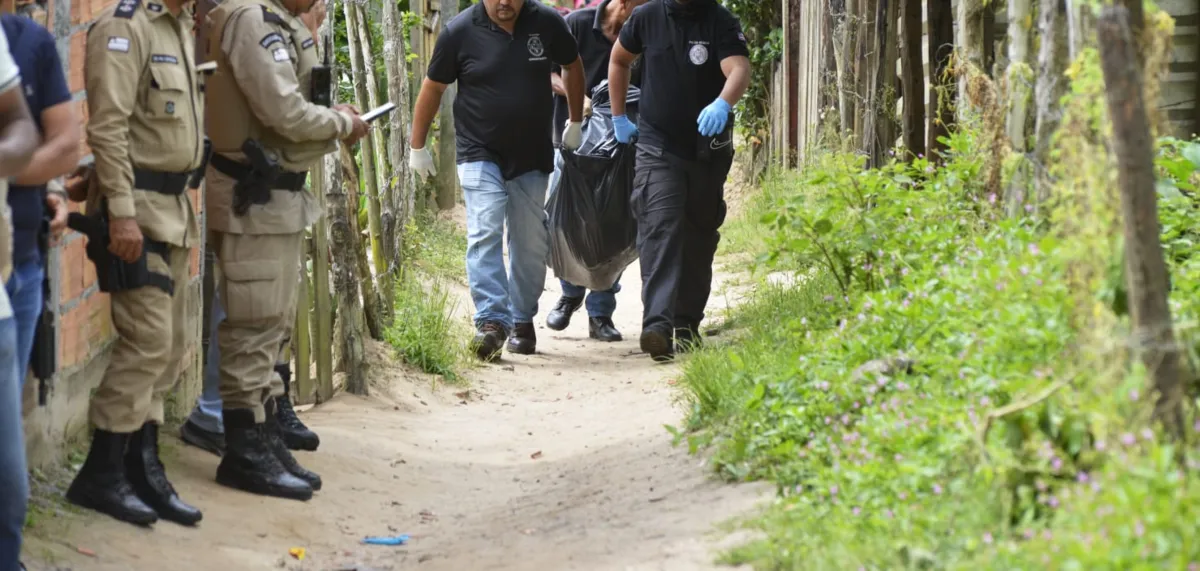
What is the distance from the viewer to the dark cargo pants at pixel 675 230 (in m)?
7.57

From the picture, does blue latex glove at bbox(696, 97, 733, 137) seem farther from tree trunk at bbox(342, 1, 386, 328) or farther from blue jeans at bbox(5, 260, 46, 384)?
blue jeans at bbox(5, 260, 46, 384)

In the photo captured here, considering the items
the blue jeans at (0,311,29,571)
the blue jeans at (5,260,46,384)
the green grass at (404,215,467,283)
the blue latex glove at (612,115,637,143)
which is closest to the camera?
the blue jeans at (0,311,29,571)

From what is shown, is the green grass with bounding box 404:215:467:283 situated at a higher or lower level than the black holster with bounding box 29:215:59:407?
lower

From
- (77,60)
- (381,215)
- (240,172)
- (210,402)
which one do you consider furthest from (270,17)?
(381,215)

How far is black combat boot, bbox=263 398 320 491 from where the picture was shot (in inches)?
209

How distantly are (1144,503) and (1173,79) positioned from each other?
5711mm

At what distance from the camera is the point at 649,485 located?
493cm

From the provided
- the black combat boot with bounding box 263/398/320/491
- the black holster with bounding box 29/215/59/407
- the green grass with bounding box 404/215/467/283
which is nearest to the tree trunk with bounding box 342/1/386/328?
the black combat boot with bounding box 263/398/320/491

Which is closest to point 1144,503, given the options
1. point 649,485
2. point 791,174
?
point 649,485

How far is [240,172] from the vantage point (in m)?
5.04

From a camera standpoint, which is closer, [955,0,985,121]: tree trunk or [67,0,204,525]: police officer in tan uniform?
[67,0,204,525]: police officer in tan uniform

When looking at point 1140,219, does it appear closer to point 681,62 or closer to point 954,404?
point 954,404

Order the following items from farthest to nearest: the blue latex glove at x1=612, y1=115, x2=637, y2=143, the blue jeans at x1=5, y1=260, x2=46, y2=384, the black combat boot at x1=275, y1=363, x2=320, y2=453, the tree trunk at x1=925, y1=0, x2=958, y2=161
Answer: the blue latex glove at x1=612, y1=115, x2=637, y2=143 < the tree trunk at x1=925, y1=0, x2=958, y2=161 < the black combat boot at x1=275, y1=363, x2=320, y2=453 < the blue jeans at x1=5, y1=260, x2=46, y2=384

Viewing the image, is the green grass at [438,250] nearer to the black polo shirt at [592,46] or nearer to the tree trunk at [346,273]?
the black polo shirt at [592,46]
